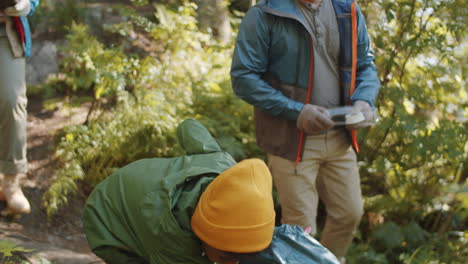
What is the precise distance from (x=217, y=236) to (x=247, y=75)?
155 centimetres

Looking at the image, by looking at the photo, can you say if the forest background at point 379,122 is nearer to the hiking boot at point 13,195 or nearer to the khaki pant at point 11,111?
the hiking boot at point 13,195

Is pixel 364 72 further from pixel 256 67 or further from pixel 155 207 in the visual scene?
pixel 155 207

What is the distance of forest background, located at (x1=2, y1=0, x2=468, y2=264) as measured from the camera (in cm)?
464

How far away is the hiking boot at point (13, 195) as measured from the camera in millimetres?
4195

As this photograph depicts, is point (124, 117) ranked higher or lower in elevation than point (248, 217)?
lower

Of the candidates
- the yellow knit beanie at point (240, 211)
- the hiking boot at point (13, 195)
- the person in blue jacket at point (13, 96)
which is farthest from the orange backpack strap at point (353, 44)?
the hiking boot at point (13, 195)

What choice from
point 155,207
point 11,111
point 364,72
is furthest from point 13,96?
point 364,72

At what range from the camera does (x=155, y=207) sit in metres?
2.52

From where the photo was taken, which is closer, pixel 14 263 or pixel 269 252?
pixel 269 252

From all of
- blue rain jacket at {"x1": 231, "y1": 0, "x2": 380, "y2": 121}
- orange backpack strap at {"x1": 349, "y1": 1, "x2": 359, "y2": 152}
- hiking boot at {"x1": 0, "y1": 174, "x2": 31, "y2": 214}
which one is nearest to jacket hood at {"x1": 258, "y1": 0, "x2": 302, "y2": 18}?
blue rain jacket at {"x1": 231, "y1": 0, "x2": 380, "y2": 121}

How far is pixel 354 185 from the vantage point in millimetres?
3824

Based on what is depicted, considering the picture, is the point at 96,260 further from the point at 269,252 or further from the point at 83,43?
the point at 83,43

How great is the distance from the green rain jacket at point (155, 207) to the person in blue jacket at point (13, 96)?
5.30ft

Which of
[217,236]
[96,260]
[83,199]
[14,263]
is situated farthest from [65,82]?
[217,236]
